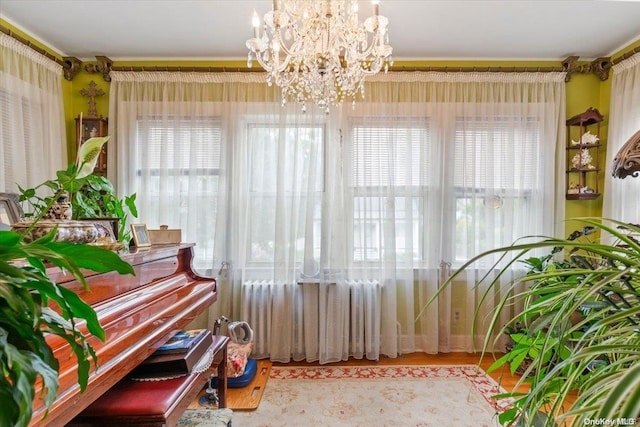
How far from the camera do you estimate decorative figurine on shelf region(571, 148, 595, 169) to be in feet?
9.18

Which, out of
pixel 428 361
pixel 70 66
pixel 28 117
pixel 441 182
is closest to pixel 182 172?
pixel 28 117

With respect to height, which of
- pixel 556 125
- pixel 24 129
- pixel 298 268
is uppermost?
pixel 556 125

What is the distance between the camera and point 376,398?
221cm

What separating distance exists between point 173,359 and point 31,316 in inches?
44.4

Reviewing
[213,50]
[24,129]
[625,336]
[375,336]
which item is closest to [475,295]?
[375,336]

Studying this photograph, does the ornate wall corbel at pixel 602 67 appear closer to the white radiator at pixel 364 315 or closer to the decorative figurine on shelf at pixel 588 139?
the decorative figurine on shelf at pixel 588 139

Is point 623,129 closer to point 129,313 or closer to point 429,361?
point 429,361

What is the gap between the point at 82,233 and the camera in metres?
1.27

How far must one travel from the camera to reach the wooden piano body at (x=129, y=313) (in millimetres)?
942

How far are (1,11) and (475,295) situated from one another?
172 inches

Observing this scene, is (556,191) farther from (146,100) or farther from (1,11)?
(1,11)

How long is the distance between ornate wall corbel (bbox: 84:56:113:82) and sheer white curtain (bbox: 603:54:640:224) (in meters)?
4.43

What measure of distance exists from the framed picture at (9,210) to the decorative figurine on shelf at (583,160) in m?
3.93

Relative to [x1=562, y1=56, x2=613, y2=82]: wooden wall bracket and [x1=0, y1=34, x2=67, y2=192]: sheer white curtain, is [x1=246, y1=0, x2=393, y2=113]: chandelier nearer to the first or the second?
[x1=0, y1=34, x2=67, y2=192]: sheer white curtain
